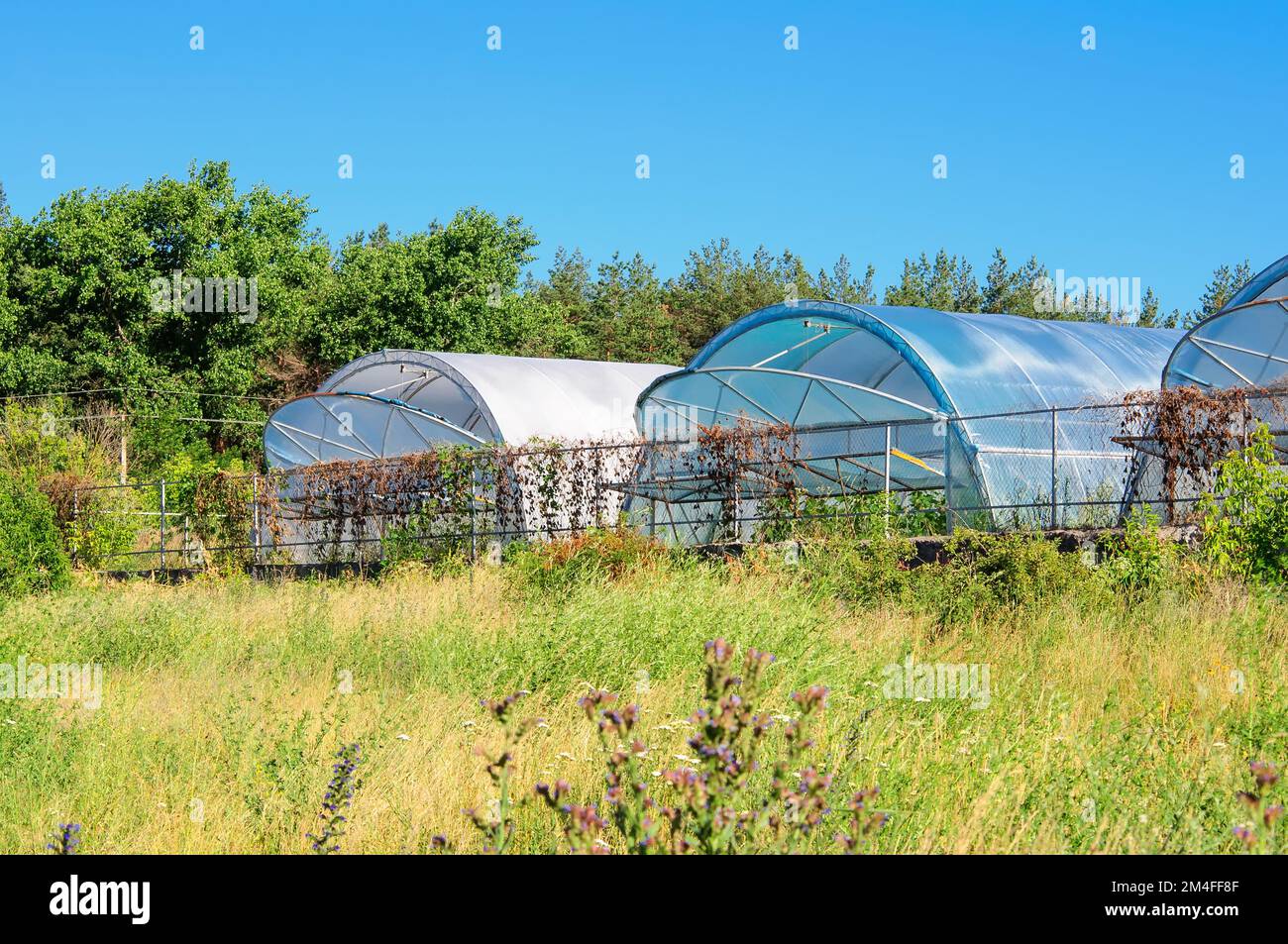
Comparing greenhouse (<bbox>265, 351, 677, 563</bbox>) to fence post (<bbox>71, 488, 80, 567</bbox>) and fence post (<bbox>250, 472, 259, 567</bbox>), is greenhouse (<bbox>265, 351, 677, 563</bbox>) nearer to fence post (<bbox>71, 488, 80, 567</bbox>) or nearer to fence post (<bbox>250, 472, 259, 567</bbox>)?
fence post (<bbox>250, 472, 259, 567</bbox>)

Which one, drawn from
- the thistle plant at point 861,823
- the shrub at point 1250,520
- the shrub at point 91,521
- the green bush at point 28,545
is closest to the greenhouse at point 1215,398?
the shrub at point 1250,520

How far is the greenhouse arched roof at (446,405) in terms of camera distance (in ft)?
70.1

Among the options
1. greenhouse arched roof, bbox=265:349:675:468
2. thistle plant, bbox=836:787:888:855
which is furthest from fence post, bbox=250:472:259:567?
thistle plant, bbox=836:787:888:855

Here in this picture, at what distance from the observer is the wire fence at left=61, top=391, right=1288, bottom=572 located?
13.5 metres

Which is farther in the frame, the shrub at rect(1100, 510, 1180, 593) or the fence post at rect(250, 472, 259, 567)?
the fence post at rect(250, 472, 259, 567)

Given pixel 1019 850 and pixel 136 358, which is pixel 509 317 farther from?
pixel 1019 850

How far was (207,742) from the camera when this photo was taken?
6.25 metres

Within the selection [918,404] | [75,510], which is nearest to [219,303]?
[75,510]

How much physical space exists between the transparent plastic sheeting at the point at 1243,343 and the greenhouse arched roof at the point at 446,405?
9393 mm

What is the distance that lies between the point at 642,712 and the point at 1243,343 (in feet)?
37.9

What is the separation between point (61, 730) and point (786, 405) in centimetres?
1307

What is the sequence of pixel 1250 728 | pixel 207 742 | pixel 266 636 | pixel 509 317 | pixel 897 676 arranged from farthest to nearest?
pixel 509 317
pixel 266 636
pixel 897 676
pixel 207 742
pixel 1250 728

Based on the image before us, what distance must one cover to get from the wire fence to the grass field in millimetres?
3893

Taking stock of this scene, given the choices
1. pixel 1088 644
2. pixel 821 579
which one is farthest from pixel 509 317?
pixel 1088 644
